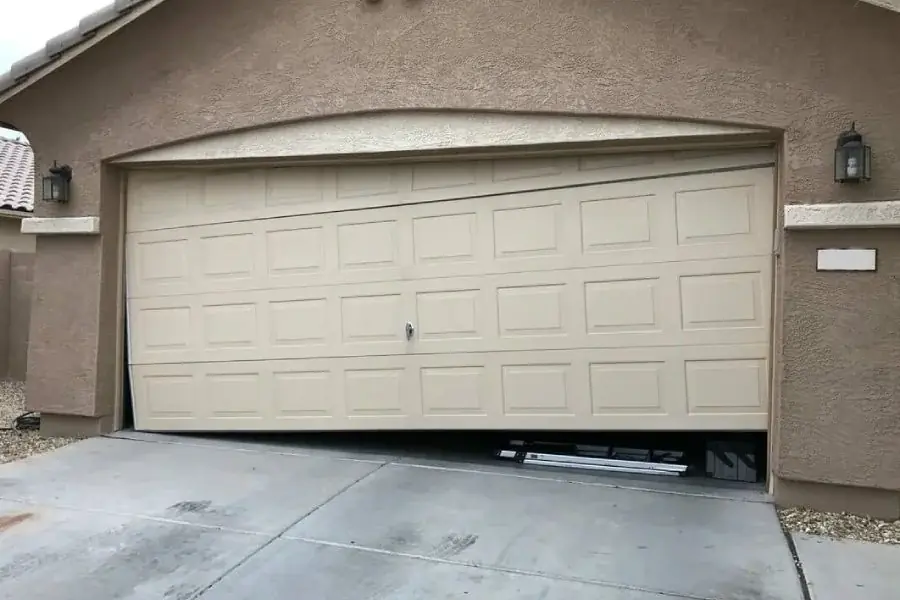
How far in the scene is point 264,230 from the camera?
624cm

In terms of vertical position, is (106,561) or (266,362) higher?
(266,362)

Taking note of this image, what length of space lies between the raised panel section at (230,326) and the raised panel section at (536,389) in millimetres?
2314

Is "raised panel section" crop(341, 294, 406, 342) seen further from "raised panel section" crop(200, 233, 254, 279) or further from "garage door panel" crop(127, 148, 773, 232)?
"raised panel section" crop(200, 233, 254, 279)

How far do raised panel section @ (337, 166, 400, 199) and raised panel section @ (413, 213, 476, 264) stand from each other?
0.39 metres

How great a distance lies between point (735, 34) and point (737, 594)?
11.2 ft

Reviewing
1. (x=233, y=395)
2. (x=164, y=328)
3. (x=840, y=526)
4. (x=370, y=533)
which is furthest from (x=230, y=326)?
(x=840, y=526)

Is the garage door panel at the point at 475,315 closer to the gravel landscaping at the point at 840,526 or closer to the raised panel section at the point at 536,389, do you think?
the raised panel section at the point at 536,389

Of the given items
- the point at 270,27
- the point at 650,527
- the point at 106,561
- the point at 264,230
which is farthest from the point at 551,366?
the point at 270,27

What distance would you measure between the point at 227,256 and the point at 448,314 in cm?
213

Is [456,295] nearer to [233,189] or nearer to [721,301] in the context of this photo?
[721,301]

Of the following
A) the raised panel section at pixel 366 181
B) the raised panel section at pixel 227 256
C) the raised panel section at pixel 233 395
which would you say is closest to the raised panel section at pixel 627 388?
the raised panel section at pixel 366 181

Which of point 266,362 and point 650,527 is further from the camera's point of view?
point 266,362

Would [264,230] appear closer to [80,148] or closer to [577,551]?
[80,148]

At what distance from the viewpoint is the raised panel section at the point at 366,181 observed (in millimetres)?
5883
